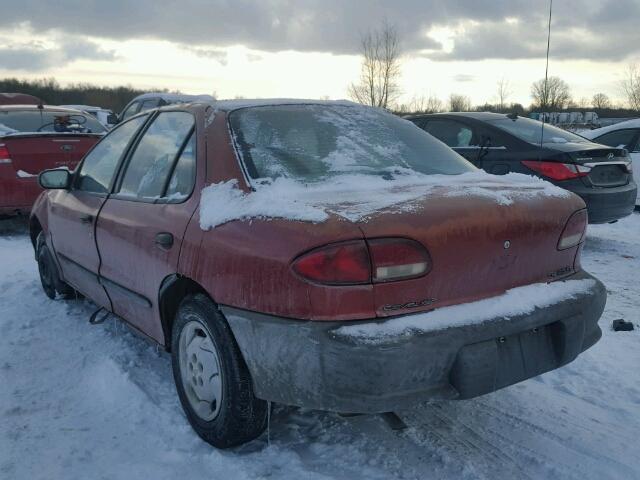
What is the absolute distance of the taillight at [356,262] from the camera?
6.86 feet

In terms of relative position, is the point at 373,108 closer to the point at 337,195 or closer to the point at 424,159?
the point at 424,159

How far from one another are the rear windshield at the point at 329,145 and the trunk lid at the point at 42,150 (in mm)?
4778

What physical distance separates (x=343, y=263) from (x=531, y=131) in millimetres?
5346

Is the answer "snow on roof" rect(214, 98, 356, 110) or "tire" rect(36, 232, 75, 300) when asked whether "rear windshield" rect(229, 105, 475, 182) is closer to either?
"snow on roof" rect(214, 98, 356, 110)

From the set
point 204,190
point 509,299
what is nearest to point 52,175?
point 204,190

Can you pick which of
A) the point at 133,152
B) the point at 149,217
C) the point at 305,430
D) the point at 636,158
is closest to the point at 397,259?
the point at 305,430

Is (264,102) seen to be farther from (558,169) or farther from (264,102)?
(558,169)

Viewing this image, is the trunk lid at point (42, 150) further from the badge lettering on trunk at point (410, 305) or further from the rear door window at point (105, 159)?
the badge lettering on trunk at point (410, 305)

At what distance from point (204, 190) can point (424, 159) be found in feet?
3.86

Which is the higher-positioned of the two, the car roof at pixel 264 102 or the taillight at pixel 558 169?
the car roof at pixel 264 102

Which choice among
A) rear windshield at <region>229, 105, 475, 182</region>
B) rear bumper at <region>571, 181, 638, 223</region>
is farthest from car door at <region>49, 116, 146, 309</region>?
rear bumper at <region>571, 181, 638, 223</region>

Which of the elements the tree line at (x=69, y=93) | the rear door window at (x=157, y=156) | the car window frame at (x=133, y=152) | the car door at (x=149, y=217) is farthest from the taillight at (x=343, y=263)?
the tree line at (x=69, y=93)

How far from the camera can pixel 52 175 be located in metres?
4.09

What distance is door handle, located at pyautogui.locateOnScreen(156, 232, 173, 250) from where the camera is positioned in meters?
2.76
